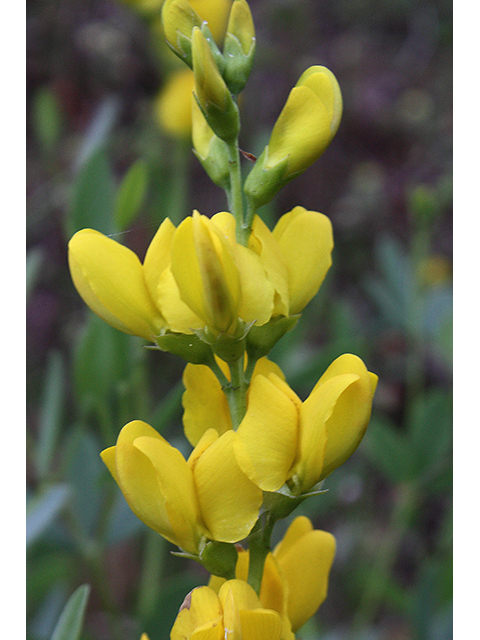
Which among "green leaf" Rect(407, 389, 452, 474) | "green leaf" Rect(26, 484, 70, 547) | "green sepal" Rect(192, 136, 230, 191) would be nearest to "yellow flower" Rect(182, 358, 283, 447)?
"green sepal" Rect(192, 136, 230, 191)

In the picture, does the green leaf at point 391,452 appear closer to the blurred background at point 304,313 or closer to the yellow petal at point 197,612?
the blurred background at point 304,313

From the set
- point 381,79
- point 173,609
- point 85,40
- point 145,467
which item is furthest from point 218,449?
point 381,79

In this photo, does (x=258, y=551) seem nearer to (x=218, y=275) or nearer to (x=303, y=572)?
(x=303, y=572)

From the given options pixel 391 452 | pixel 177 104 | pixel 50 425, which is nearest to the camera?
pixel 50 425

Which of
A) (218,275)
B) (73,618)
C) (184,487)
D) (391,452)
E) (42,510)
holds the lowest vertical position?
(391,452)

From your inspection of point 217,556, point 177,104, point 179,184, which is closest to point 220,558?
point 217,556

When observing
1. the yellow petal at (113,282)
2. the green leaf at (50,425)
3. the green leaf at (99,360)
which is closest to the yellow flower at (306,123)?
the yellow petal at (113,282)
